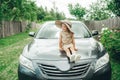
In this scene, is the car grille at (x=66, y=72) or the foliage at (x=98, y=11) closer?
the car grille at (x=66, y=72)

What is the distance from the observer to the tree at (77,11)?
3894 centimetres

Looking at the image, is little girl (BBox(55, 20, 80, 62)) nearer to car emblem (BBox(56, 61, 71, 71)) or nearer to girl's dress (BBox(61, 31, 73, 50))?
girl's dress (BBox(61, 31, 73, 50))

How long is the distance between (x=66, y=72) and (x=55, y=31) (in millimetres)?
2409

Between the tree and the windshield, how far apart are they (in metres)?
30.8

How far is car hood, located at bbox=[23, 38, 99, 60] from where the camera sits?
573cm

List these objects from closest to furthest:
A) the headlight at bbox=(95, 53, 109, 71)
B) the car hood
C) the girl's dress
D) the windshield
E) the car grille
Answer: the car grille
the headlight at bbox=(95, 53, 109, 71)
the car hood
the girl's dress
the windshield

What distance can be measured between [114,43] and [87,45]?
2798mm

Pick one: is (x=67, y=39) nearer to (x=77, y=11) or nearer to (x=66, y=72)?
(x=66, y=72)

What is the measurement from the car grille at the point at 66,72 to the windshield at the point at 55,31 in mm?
1923

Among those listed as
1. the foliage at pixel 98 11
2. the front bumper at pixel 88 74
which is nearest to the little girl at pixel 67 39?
the front bumper at pixel 88 74

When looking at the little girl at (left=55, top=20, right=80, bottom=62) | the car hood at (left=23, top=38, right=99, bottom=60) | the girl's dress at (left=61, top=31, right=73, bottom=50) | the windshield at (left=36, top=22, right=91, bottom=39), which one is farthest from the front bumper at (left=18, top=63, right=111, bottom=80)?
the windshield at (left=36, top=22, right=91, bottom=39)

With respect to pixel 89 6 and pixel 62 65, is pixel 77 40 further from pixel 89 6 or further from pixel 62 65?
pixel 89 6

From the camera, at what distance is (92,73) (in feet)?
17.9

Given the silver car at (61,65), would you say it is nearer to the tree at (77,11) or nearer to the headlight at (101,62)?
the headlight at (101,62)
